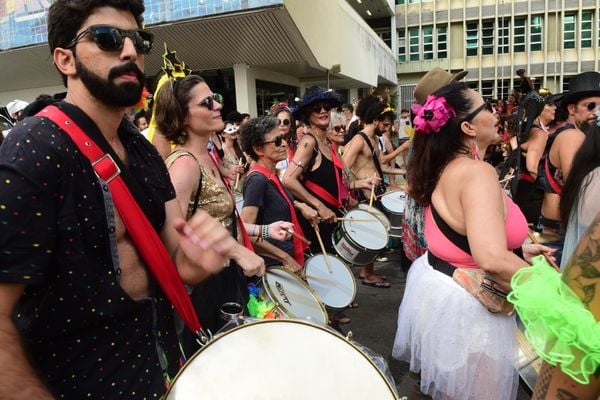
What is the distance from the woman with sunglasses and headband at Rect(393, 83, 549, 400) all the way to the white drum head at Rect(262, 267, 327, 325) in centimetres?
53

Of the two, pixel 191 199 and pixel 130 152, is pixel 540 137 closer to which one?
pixel 191 199

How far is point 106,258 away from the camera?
1.23 meters

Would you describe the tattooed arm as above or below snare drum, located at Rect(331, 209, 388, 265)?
above

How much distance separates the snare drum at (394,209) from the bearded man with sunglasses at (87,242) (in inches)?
153

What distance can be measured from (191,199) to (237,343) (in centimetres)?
122

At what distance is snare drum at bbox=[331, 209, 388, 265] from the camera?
13.0ft

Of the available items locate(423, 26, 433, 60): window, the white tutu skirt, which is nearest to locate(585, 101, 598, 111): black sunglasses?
the white tutu skirt

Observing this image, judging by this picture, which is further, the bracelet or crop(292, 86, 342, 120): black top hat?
crop(292, 86, 342, 120): black top hat

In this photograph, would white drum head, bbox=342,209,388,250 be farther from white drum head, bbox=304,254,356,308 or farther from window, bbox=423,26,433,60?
window, bbox=423,26,433,60

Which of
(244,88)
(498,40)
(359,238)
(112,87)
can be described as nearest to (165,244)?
(112,87)

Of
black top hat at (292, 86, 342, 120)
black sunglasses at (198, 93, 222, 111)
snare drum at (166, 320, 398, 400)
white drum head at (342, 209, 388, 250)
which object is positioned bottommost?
white drum head at (342, 209, 388, 250)

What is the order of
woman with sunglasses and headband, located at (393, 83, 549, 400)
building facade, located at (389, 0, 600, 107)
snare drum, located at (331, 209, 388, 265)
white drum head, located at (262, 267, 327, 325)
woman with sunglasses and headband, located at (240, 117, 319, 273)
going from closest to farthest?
1. woman with sunglasses and headband, located at (393, 83, 549, 400)
2. white drum head, located at (262, 267, 327, 325)
3. woman with sunglasses and headband, located at (240, 117, 319, 273)
4. snare drum, located at (331, 209, 388, 265)
5. building facade, located at (389, 0, 600, 107)

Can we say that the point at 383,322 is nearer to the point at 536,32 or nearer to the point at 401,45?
the point at 536,32

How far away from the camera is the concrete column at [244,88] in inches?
579
